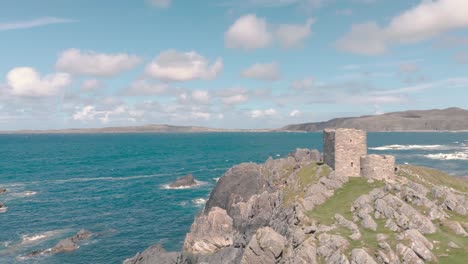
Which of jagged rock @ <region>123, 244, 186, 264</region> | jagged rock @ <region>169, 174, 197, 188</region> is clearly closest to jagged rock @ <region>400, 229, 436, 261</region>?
jagged rock @ <region>123, 244, 186, 264</region>

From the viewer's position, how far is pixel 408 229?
2983 cm

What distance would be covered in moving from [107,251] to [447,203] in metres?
44.7

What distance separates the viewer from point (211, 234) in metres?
54.7

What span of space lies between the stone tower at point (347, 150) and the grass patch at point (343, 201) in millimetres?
1489

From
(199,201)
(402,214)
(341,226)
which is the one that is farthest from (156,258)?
(199,201)

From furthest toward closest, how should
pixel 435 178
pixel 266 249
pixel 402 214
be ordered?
pixel 435 178
pixel 402 214
pixel 266 249

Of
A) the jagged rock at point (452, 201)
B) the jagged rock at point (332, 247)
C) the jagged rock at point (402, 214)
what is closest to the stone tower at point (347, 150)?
the jagged rock at point (452, 201)

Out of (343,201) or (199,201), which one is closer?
(343,201)

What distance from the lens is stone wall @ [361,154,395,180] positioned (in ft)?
143

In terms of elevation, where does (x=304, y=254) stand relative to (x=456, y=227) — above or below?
below

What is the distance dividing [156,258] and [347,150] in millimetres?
26393

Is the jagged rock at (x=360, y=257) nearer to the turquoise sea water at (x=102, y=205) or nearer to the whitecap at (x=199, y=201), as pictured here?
the turquoise sea water at (x=102, y=205)

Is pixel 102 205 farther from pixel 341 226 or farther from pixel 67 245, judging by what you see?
pixel 341 226

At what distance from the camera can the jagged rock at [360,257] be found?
85.9 feet
